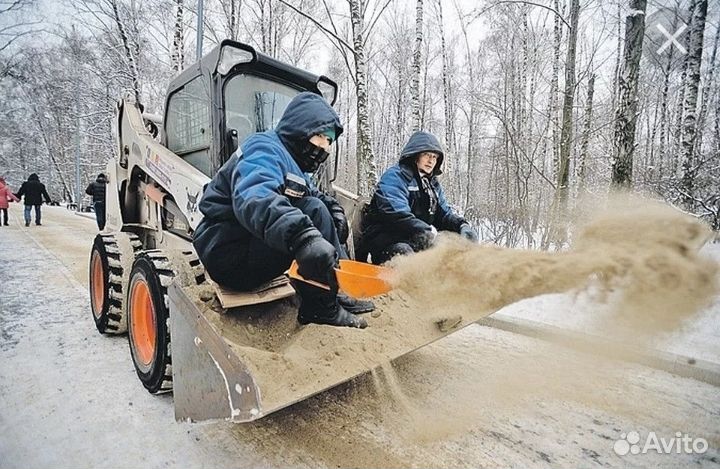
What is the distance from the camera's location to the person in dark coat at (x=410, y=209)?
136 inches

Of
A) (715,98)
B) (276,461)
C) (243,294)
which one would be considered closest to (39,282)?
(243,294)

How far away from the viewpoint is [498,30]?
18453 millimetres

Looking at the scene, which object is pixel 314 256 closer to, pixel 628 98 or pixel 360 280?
pixel 360 280

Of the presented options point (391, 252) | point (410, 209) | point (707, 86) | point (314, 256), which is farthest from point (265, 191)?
point (707, 86)

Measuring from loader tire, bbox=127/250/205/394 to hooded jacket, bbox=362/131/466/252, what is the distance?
1548 mm

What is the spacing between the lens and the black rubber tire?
8.33 ft

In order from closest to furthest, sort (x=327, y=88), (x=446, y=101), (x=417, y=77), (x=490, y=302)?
(x=490, y=302), (x=327, y=88), (x=417, y=77), (x=446, y=101)

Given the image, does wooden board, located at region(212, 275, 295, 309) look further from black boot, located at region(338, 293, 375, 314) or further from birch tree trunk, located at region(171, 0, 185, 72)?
birch tree trunk, located at region(171, 0, 185, 72)

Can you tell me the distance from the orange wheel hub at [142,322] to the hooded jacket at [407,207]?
1808 mm

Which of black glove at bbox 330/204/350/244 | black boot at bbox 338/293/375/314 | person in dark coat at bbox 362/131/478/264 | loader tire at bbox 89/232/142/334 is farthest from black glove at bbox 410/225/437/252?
loader tire at bbox 89/232/142/334

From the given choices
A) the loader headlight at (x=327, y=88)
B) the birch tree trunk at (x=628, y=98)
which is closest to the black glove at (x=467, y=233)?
the loader headlight at (x=327, y=88)

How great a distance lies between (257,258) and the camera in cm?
230

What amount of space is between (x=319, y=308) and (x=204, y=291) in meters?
0.67

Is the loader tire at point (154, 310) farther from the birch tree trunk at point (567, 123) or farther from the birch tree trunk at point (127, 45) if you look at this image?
the birch tree trunk at point (127, 45)
